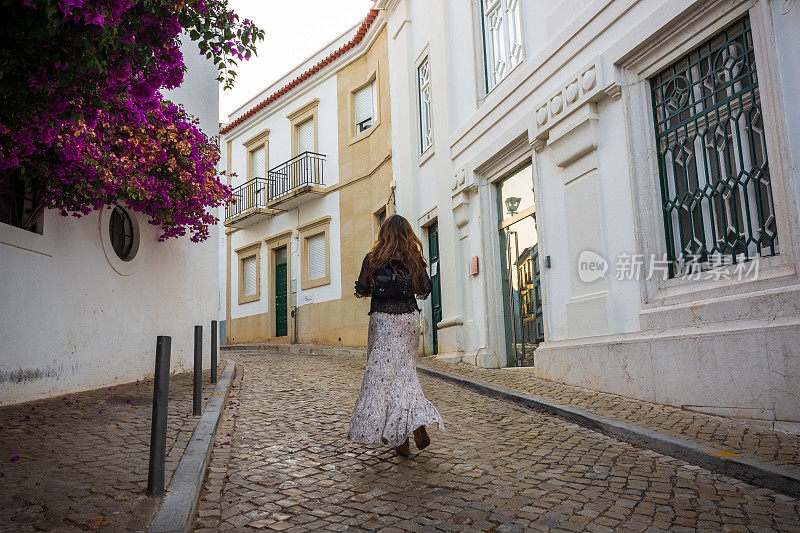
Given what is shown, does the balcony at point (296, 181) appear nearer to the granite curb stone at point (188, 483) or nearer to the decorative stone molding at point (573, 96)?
the decorative stone molding at point (573, 96)

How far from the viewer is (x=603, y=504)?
145 inches

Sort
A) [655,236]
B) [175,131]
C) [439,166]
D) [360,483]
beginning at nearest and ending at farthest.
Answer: [360,483]
[655,236]
[175,131]
[439,166]

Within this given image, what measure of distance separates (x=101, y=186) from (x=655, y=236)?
5653mm

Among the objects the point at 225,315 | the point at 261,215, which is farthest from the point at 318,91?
the point at 225,315

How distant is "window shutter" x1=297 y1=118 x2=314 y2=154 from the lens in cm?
2035

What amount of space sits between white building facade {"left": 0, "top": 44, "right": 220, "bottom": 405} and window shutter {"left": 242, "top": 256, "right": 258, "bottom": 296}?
11.0 m

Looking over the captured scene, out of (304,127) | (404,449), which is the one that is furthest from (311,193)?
(404,449)

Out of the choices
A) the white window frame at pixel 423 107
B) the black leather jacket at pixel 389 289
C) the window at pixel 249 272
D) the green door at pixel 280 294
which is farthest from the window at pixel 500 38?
the window at pixel 249 272

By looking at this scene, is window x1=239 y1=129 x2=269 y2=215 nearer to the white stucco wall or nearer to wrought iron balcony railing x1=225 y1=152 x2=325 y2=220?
wrought iron balcony railing x1=225 y1=152 x2=325 y2=220

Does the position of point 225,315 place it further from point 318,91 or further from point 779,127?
point 779,127

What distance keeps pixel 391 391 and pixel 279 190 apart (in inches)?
664

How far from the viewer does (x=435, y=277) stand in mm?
13656

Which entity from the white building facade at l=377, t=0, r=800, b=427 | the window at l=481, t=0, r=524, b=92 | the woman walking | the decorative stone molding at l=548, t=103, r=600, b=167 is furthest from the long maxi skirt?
the window at l=481, t=0, r=524, b=92

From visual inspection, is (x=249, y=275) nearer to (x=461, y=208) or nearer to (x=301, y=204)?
(x=301, y=204)
